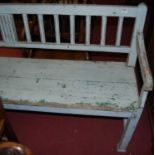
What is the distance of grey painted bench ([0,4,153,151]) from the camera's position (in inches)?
52.1

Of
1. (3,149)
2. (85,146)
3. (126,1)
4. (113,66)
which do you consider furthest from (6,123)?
(126,1)

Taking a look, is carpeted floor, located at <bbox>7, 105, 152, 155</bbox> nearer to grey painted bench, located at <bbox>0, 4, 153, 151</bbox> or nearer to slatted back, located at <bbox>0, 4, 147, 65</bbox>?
grey painted bench, located at <bbox>0, 4, 153, 151</bbox>

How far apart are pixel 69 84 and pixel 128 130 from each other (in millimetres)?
494

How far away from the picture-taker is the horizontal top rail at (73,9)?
1.34m

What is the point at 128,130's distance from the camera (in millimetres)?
1432

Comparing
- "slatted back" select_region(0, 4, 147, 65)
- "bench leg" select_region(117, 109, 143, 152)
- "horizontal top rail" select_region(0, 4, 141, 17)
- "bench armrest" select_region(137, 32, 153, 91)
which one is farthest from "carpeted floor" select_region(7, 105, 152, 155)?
"horizontal top rail" select_region(0, 4, 141, 17)

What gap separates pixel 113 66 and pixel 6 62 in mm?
789

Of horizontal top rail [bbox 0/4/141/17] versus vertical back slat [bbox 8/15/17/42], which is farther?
vertical back slat [bbox 8/15/17/42]

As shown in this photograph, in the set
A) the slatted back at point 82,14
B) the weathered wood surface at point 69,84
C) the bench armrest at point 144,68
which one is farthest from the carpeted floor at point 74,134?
the bench armrest at point 144,68

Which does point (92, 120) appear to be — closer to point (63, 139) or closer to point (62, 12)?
point (63, 139)

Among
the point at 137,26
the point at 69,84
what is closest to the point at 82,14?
the point at 137,26

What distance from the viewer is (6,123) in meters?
1.22

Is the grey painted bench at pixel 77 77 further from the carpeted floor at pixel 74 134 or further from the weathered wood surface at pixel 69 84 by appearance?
the carpeted floor at pixel 74 134

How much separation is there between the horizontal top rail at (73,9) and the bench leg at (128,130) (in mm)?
618
